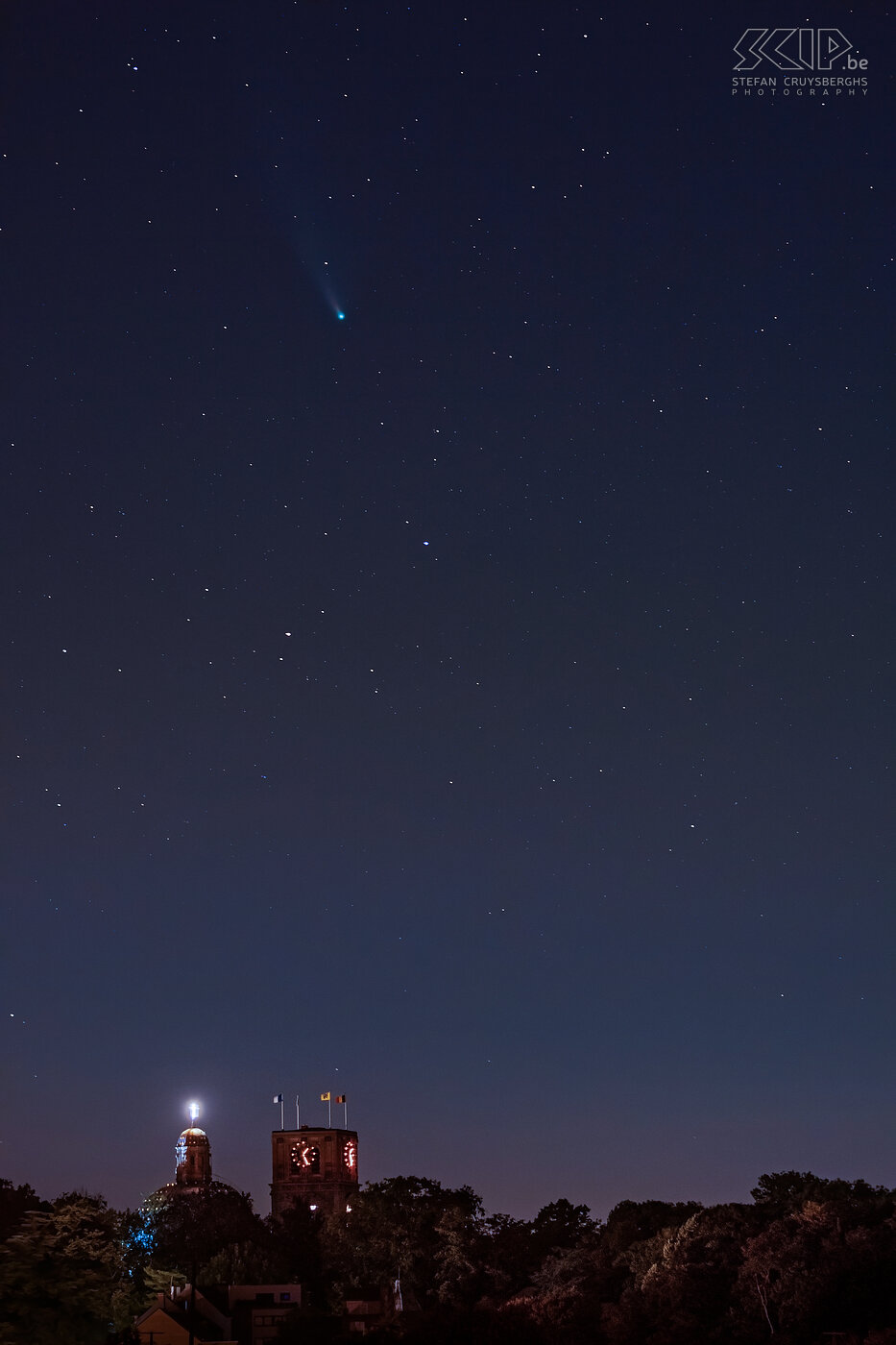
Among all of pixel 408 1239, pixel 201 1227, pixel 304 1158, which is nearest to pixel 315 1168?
pixel 304 1158

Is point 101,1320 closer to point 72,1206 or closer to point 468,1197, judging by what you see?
point 72,1206

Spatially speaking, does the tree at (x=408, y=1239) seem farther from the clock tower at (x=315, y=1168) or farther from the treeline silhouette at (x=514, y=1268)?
the clock tower at (x=315, y=1168)

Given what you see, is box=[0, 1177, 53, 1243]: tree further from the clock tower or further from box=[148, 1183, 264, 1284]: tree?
the clock tower

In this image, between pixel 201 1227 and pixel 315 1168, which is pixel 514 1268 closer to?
pixel 201 1227

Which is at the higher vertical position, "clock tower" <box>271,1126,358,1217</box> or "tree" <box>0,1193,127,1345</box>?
"clock tower" <box>271,1126,358,1217</box>

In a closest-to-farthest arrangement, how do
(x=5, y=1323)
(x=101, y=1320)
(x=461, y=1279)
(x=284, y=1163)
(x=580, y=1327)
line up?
(x=5, y=1323)
(x=101, y=1320)
(x=580, y=1327)
(x=461, y=1279)
(x=284, y=1163)

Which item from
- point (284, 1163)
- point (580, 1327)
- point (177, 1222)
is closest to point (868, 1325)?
point (580, 1327)

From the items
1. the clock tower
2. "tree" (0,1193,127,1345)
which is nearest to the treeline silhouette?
"tree" (0,1193,127,1345)

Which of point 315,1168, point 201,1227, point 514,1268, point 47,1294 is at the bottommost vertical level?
point 47,1294
